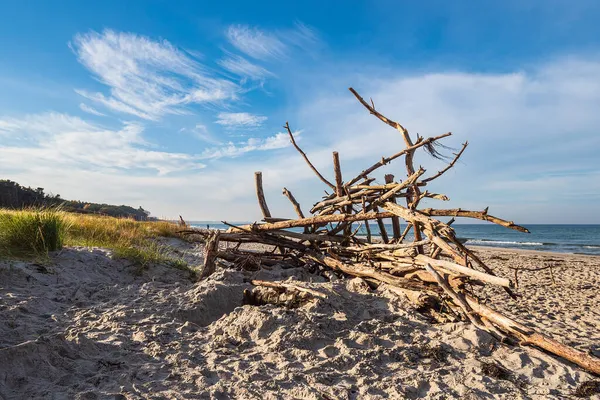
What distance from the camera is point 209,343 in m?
2.91

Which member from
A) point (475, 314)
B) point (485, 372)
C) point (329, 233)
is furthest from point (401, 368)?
point (329, 233)

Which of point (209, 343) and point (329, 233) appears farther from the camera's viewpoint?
point (329, 233)

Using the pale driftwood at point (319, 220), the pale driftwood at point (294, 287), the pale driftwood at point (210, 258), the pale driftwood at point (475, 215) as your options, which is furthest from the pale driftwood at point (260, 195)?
the pale driftwood at point (475, 215)

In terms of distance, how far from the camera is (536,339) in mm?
2865

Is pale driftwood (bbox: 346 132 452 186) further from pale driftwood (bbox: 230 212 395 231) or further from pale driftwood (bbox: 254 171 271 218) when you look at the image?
pale driftwood (bbox: 254 171 271 218)

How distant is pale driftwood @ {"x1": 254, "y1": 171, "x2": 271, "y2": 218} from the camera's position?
6270mm

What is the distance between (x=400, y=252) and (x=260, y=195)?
282cm

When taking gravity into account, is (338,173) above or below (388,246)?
above

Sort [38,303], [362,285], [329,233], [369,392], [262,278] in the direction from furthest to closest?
[329,233] → [262,278] → [362,285] → [38,303] → [369,392]

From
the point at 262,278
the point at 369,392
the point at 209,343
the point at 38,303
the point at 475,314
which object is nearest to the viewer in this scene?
the point at 369,392

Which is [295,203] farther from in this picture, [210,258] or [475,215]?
[475,215]

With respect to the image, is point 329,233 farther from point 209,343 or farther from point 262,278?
point 209,343

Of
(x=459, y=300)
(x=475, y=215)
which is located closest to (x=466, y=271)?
(x=459, y=300)

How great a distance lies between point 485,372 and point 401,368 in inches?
21.8
